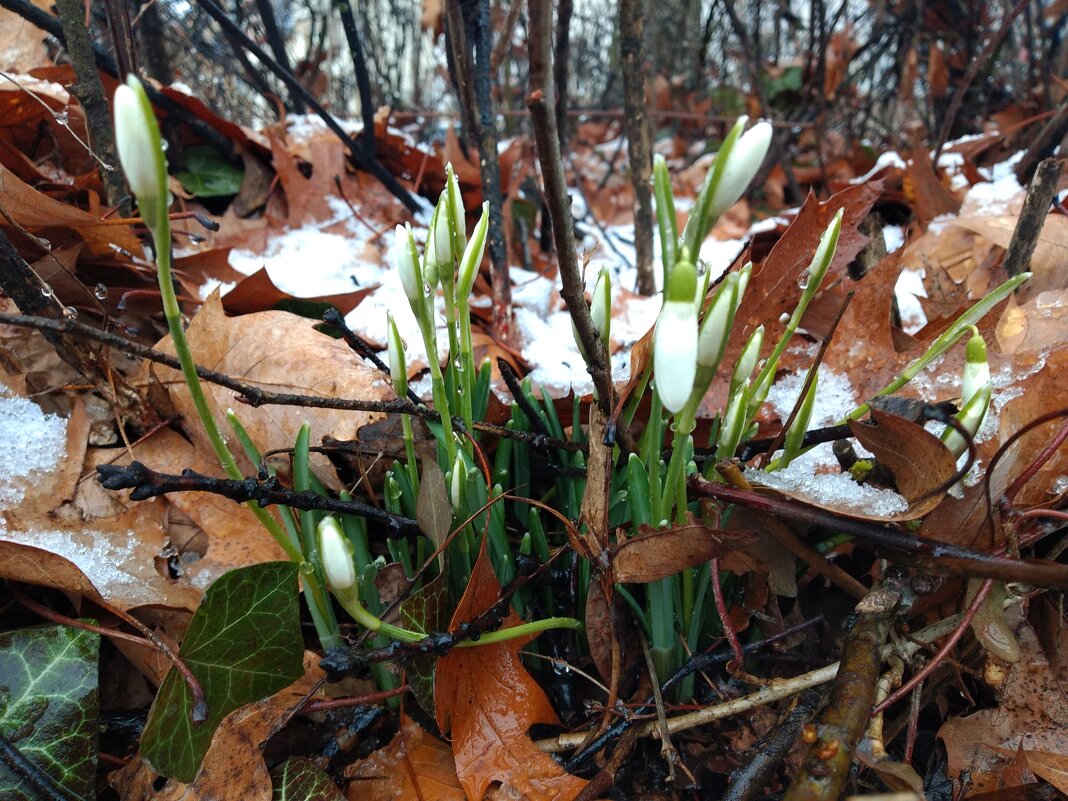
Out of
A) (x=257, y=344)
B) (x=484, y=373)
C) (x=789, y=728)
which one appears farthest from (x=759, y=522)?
(x=257, y=344)

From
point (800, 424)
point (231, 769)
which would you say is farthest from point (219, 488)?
point (800, 424)

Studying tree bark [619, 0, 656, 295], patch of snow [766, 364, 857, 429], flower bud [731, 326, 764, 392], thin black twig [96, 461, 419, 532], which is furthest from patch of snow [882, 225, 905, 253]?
thin black twig [96, 461, 419, 532]

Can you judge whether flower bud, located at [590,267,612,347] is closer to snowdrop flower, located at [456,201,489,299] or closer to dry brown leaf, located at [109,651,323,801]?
snowdrop flower, located at [456,201,489,299]

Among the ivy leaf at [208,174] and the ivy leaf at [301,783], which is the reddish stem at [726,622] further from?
the ivy leaf at [208,174]

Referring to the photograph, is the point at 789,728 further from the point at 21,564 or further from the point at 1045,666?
the point at 21,564

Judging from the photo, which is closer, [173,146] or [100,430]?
[100,430]
